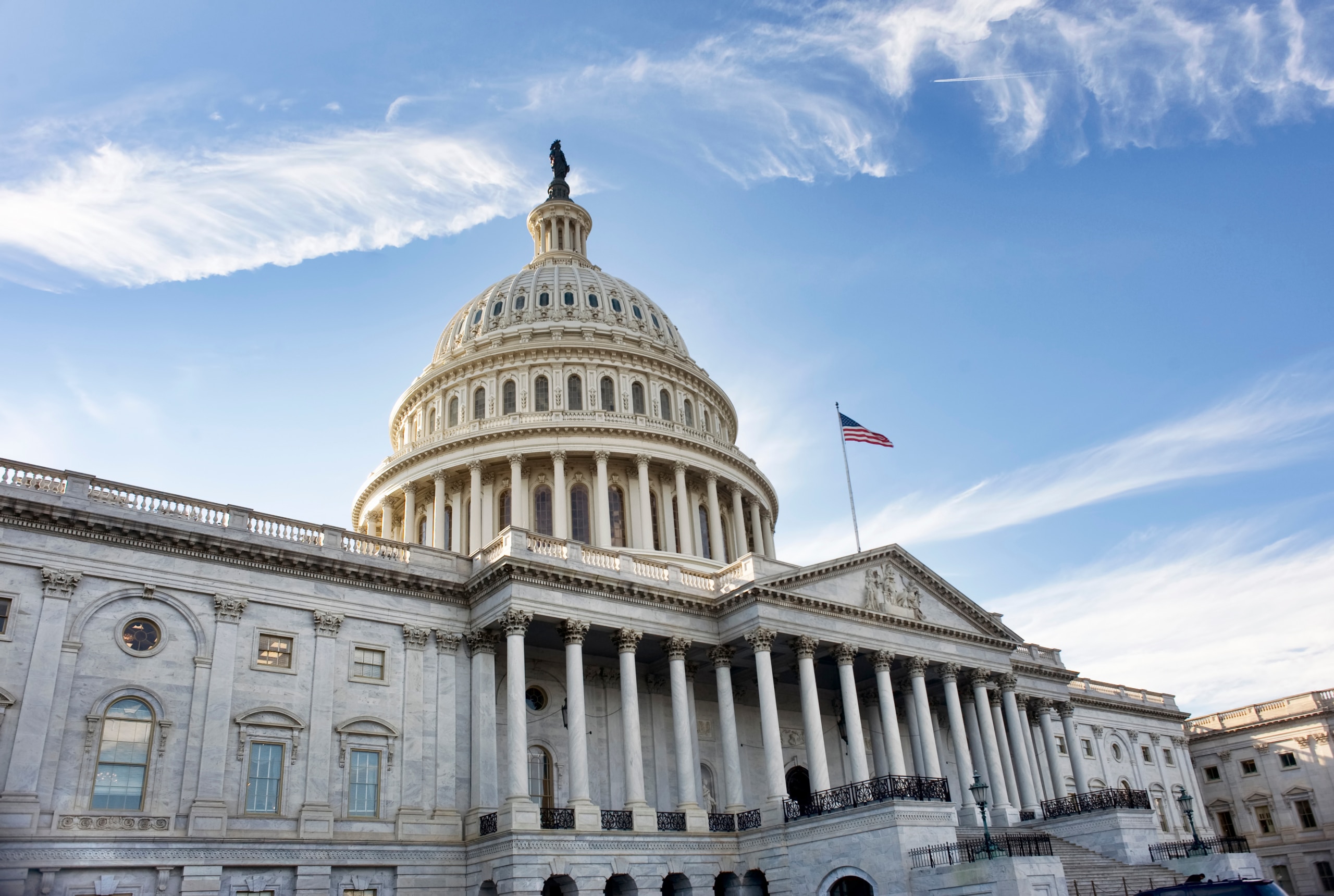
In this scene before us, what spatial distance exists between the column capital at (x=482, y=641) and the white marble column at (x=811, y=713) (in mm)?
11309

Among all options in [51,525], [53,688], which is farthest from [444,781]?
[51,525]

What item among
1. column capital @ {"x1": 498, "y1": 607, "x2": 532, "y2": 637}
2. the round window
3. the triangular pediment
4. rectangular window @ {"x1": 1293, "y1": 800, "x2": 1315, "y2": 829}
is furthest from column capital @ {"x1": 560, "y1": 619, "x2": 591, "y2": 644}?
rectangular window @ {"x1": 1293, "y1": 800, "x2": 1315, "y2": 829}

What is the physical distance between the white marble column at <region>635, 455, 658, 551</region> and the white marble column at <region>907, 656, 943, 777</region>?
15.2m

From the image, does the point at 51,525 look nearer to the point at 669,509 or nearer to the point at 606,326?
the point at 669,509

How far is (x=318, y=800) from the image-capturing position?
32.6 meters

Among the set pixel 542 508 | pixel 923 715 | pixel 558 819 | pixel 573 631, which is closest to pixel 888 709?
pixel 923 715

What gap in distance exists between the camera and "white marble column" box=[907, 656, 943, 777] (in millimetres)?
43219

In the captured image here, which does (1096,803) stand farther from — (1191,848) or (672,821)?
(672,821)

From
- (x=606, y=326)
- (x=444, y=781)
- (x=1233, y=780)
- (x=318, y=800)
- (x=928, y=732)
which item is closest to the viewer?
(x=318, y=800)

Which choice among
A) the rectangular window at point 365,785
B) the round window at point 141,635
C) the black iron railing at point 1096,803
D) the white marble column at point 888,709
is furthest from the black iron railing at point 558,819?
the black iron railing at point 1096,803

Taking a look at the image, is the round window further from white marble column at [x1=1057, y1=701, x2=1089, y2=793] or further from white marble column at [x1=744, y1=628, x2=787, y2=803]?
white marble column at [x1=1057, y1=701, x2=1089, y2=793]

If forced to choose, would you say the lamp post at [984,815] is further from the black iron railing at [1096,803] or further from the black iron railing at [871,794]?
the black iron railing at [1096,803]

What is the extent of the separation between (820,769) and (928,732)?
24.7 ft

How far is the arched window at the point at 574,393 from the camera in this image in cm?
5928
